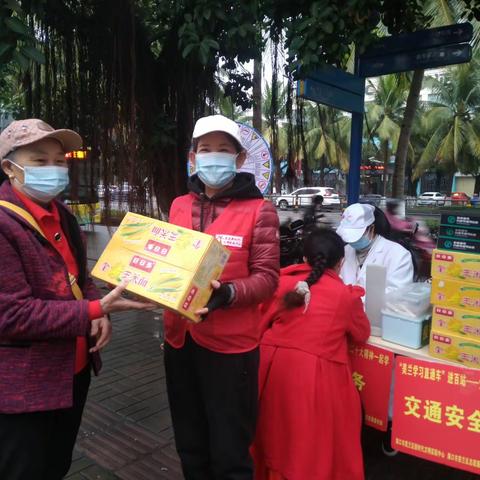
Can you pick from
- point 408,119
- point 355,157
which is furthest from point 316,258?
point 408,119

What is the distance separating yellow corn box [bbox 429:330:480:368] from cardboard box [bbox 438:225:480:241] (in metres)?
0.44

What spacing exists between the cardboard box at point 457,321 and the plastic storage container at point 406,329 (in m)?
0.10

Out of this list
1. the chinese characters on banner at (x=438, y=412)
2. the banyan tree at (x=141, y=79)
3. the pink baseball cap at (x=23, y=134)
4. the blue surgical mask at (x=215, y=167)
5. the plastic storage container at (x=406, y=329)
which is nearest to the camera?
the pink baseball cap at (x=23, y=134)

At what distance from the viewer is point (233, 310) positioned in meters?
1.70

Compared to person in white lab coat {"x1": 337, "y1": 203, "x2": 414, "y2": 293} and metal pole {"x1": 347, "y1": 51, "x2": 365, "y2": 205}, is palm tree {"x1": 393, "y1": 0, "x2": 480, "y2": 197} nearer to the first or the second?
metal pole {"x1": 347, "y1": 51, "x2": 365, "y2": 205}

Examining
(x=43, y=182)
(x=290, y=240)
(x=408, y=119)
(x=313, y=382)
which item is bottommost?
(x=313, y=382)

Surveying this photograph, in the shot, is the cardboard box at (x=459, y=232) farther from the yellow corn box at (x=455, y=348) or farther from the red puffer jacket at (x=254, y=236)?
the red puffer jacket at (x=254, y=236)

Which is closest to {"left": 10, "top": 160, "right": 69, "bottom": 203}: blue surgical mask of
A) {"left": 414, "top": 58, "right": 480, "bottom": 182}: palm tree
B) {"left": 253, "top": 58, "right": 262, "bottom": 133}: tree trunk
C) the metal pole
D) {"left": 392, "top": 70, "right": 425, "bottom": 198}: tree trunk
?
{"left": 253, "top": 58, "right": 262, "bottom": 133}: tree trunk

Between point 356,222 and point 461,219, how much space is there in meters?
0.70

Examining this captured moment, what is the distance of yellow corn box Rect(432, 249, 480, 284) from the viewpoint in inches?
76.0

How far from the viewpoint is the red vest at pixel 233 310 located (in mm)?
1688

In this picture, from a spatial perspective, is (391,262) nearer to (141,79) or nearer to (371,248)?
(371,248)

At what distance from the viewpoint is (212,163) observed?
1.77m

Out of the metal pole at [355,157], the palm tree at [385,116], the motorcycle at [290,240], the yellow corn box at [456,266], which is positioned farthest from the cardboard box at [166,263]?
the palm tree at [385,116]
